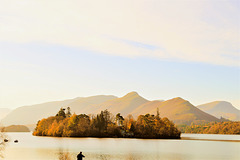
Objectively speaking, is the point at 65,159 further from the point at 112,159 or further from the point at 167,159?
the point at 167,159

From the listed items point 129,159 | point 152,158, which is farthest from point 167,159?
point 129,159

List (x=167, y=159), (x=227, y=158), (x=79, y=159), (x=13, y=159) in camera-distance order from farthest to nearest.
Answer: (x=227, y=158) < (x=167, y=159) < (x=13, y=159) < (x=79, y=159)

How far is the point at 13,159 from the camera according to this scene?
89.6 meters

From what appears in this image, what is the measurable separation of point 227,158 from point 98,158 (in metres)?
38.6

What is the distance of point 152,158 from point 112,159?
12.6m

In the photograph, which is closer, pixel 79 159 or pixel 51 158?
pixel 79 159

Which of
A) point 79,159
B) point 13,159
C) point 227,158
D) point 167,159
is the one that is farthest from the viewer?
point 227,158

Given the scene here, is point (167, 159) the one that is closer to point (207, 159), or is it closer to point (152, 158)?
point (152, 158)

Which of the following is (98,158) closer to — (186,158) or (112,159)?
(112,159)

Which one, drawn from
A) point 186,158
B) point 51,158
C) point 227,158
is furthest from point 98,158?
point 227,158

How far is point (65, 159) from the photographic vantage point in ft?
294

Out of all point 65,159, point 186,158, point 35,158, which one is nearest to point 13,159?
point 35,158

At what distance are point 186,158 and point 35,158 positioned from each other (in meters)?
42.2

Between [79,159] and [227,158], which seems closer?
[79,159]
